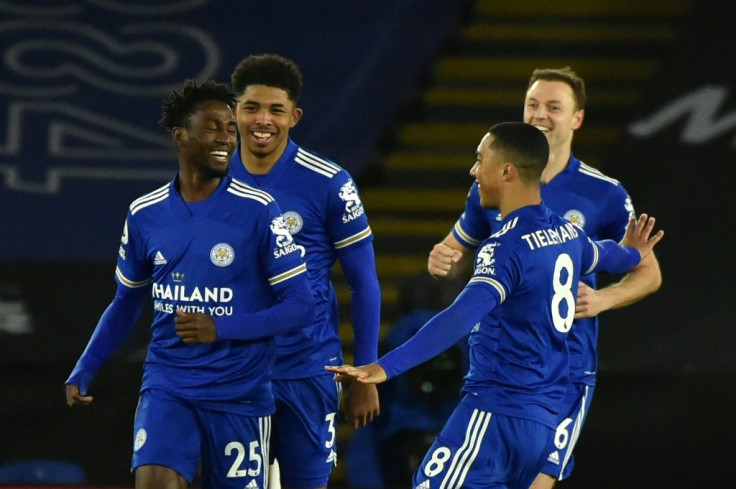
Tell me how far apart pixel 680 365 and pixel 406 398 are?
144 cm

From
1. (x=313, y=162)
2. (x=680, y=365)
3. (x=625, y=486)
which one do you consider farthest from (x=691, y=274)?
(x=313, y=162)

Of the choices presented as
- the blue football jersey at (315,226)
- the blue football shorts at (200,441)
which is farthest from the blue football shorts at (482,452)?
the blue football jersey at (315,226)

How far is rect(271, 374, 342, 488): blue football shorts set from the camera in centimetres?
504

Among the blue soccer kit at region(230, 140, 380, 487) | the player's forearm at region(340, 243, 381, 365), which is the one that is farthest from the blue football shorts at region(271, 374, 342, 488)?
the player's forearm at region(340, 243, 381, 365)

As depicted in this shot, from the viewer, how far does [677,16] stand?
1042cm

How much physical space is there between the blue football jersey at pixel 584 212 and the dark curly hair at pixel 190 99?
1.27m

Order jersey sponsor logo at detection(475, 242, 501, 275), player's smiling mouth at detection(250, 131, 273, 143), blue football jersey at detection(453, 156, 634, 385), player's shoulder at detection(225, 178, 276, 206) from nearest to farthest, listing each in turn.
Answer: jersey sponsor logo at detection(475, 242, 501, 275) < player's shoulder at detection(225, 178, 276, 206) < player's smiling mouth at detection(250, 131, 273, 143) < blue football jersey at detection(453, 156, 634, 385)

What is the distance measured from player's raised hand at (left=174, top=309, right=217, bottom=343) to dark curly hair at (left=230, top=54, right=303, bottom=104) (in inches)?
42.8

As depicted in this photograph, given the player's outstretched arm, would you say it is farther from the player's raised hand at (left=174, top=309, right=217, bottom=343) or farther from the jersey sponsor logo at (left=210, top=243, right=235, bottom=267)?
the player's raised hand at (left=174, top=309, right=217, bottom=343)

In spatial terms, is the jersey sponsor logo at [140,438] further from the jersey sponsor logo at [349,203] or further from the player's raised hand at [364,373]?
the jersey sponsor logo at [349,203]

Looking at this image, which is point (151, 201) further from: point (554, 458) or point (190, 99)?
point (554, 458)

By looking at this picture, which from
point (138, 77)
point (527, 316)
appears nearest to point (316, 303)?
point (527, 316)

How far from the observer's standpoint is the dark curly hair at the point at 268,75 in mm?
5059

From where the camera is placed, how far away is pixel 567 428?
209 inches
